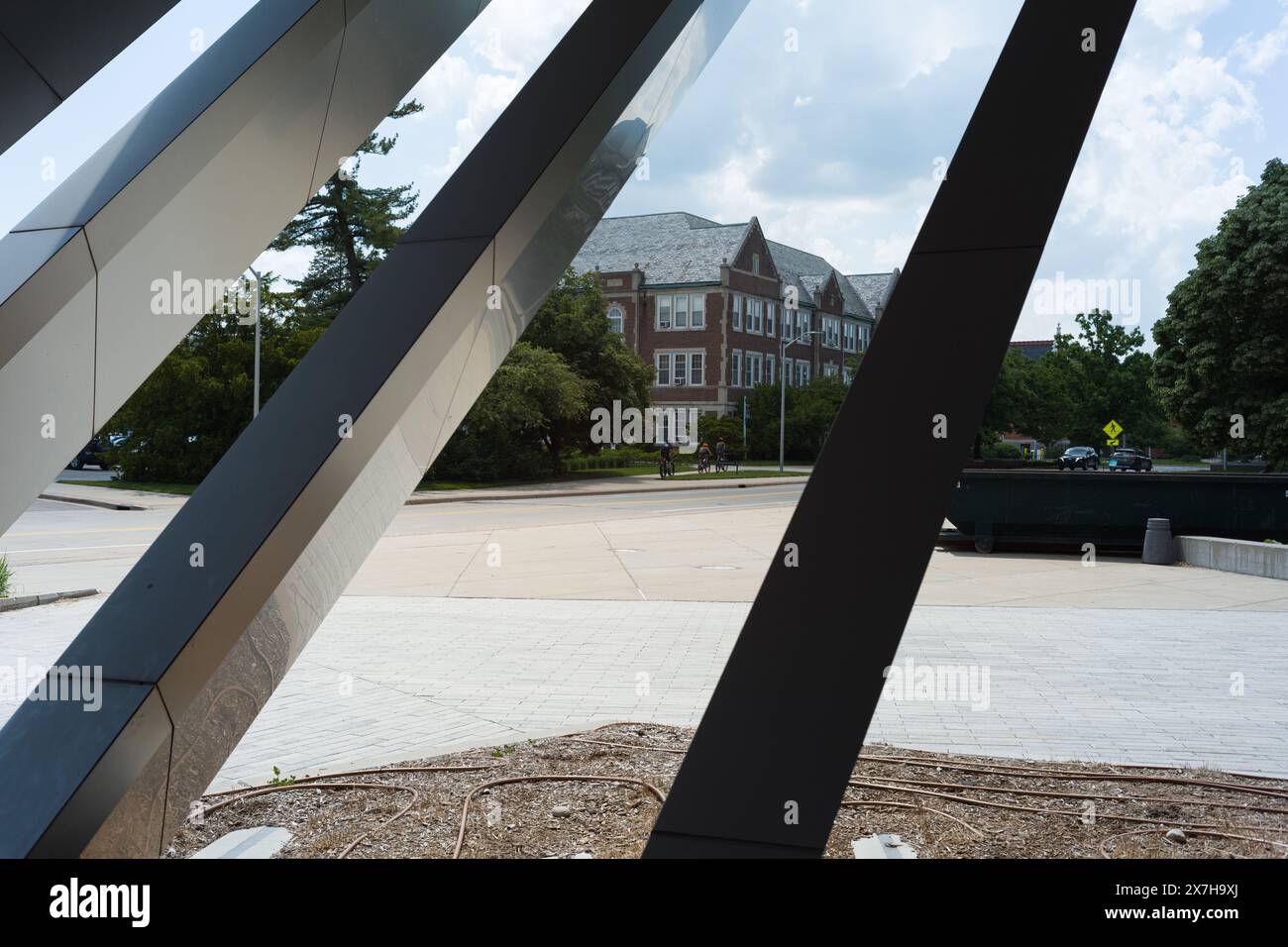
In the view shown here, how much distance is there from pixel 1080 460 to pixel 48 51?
54042 millimetres

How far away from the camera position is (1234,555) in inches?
645

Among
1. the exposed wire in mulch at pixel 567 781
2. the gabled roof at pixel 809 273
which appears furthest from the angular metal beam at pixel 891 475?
the gabled roof at pixel 809 273

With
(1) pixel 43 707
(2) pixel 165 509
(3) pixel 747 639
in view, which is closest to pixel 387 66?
(1) pixel 43 707

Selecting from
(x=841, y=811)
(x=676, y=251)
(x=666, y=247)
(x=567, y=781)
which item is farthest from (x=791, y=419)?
(x=841, y=811)

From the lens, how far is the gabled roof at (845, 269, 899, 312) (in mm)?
88562

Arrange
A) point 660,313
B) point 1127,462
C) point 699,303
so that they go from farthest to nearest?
point 660,313
point 699,303
point 1127,462

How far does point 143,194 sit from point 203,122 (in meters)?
0.42

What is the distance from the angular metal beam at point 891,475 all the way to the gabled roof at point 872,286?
87062 mm

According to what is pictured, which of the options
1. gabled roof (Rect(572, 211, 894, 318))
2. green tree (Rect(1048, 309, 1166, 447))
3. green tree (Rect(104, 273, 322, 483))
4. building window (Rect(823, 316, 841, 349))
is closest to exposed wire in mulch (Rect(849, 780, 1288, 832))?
green tree (Rect(104, 273, 322, 483))

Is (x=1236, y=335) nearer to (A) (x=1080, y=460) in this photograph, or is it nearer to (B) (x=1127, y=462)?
(B) (x=1127, y=462)

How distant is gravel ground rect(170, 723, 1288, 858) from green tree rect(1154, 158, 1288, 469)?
3158 centimetres

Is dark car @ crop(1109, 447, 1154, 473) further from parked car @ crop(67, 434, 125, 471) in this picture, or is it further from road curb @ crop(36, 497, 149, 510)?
parked car @ crop(67, 434, 125, 471)

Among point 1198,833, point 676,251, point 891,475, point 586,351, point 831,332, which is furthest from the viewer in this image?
point 831,332

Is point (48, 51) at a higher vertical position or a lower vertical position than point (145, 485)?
higher
